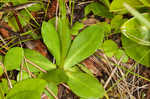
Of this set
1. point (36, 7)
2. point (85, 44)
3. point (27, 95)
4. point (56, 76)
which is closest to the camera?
point (27, 95)

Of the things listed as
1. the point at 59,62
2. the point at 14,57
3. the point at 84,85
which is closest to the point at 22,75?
the point at 14,57

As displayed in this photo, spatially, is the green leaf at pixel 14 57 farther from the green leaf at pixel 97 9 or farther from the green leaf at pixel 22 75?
the green leaf at pixel 97 9

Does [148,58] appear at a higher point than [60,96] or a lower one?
higher

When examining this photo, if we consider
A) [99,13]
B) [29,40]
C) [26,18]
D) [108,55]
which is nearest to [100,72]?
[108,55]

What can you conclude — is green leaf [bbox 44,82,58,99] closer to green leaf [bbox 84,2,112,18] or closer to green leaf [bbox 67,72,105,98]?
green leaf [bbox 67,72,105,98]

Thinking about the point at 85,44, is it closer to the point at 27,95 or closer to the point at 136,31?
the point at 136,31

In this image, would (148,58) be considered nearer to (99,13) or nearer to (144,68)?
(144,68)
